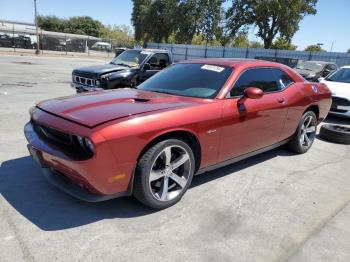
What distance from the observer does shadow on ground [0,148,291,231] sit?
3184 millimetres

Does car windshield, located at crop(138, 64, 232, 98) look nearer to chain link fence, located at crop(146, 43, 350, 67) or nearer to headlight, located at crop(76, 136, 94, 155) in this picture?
headlight, located at crop(76, 136, 94, 155)

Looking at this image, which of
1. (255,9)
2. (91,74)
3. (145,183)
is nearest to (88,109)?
(145,183)

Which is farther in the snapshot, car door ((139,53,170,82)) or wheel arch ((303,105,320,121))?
car door ((139,53,170,82))

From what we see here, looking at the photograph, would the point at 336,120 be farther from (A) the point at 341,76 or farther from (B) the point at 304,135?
(B) the point at 304,135

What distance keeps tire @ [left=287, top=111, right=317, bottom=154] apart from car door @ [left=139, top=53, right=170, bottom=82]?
4.74 meters

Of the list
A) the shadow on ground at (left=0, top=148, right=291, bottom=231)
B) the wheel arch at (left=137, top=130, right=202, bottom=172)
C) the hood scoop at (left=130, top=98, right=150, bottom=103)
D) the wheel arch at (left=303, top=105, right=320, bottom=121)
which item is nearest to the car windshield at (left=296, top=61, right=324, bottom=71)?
→ the wheel arch at (left=303, top=105, right=320, bottom=121)

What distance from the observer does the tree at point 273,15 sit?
37719 millimetres

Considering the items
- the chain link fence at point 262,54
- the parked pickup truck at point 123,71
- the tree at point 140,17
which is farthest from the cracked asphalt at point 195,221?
the tree at point 140,17

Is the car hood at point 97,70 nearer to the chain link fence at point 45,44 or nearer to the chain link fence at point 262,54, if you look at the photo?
the chain link fence at point 262,54

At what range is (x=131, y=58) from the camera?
31.7 ft

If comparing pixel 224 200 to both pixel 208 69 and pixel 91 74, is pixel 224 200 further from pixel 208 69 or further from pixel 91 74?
pixel 91 74

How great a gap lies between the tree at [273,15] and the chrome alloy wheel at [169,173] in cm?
3823

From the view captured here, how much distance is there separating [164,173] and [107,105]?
0.93 m

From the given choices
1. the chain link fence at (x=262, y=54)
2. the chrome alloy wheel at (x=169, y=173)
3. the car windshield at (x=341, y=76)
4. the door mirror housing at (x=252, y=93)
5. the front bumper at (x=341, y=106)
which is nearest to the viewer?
the chrome alloy wheel at (x=169, y=173)
